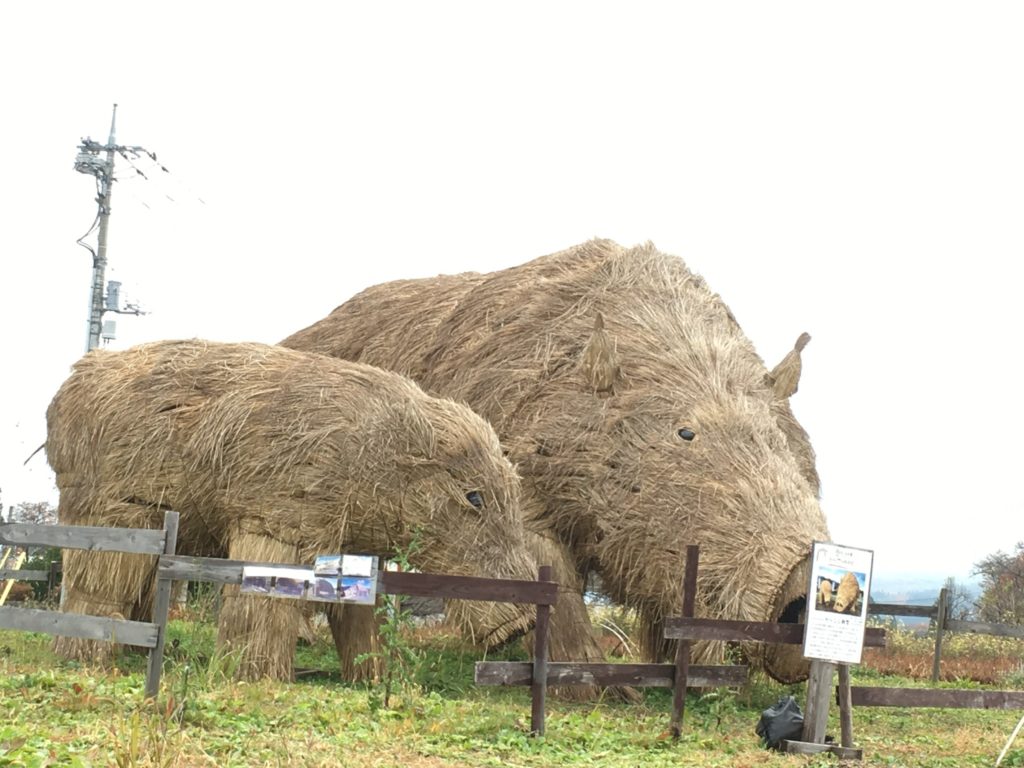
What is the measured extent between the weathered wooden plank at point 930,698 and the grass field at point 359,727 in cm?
39

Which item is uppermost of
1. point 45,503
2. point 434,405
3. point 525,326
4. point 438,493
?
point 525,326

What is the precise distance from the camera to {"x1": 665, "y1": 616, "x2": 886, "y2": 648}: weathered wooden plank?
30.5ft

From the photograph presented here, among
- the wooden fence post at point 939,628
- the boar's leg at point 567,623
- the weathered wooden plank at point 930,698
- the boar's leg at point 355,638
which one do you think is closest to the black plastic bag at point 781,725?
the weathered wooden plank at point 930,698

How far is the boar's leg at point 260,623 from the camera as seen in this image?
34.2 ft

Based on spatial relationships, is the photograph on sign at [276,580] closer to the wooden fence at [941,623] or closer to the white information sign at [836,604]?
the white information sign at [836,604]

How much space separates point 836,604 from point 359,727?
11.9 feet

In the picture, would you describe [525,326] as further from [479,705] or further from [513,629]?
[479,705]

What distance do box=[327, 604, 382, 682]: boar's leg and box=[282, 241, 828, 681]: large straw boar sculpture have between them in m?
1.84

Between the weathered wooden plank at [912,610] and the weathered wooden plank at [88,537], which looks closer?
the weathered wooden plank at [88,537]

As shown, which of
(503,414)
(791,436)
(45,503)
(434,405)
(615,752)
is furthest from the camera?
(45,503)

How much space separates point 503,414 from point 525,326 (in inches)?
44.8

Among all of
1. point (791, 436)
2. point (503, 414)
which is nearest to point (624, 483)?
point (503, 414)

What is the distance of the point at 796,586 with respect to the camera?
33.9ft

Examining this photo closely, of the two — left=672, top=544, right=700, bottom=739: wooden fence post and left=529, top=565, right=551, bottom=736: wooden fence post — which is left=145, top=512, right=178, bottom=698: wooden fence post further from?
left=672, top=544, right=700, bottom=739: wooden fence post
